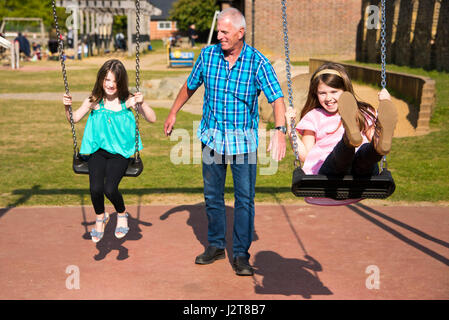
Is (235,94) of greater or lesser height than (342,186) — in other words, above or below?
above

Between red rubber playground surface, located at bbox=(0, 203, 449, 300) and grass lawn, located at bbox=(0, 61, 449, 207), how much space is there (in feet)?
1.69

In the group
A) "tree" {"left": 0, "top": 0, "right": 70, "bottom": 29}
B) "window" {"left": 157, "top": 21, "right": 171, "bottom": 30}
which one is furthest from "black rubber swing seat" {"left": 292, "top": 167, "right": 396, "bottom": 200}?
"window" {"left": 157, "top": 21, "right": 171, "bottom": 30}

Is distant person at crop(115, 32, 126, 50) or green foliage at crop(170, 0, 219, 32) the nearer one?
distant person at crop(115, 32, 126, 50)

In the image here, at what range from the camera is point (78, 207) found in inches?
270

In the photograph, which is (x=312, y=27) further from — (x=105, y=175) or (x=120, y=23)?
(x=120, y=23)

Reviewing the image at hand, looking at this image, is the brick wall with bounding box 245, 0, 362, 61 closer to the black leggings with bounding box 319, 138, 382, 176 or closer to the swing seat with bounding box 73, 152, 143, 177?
the swing seat with bounding box 73, 152, 143, 177

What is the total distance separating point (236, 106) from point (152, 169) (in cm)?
468

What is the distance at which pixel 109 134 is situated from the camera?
488cm

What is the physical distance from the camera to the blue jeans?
460 centimetres

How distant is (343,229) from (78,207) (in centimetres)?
301

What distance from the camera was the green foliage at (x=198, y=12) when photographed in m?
64.9

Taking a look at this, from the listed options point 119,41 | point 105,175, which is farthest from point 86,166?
point 119,41
